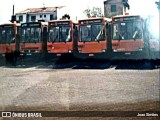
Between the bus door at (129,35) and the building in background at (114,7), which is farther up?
the building in background at (114,7)

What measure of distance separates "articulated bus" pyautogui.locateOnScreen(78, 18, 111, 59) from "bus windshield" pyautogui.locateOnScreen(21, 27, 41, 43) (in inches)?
23.1

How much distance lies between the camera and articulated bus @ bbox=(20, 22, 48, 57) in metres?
3.19

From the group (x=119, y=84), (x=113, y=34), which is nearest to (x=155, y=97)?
(x=119, y=84)

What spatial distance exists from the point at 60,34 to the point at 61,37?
106 millimetres

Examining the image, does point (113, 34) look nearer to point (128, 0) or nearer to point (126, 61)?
point (126, 61)

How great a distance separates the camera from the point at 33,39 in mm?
3279

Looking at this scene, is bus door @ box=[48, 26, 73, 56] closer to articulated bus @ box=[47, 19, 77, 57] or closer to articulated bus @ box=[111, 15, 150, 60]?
articulated bus @ box=[47, 19, 77, 57]

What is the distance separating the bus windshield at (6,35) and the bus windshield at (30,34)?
0.52 ft

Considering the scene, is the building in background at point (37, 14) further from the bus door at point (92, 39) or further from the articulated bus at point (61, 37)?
the bus door at point (92, 39)

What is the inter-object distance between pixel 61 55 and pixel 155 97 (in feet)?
4.79

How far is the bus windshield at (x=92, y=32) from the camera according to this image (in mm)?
3689

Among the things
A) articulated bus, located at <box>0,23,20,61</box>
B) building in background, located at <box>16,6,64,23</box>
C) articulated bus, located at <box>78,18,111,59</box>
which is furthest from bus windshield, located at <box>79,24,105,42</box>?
articulated bus, located at <box>0,23,20,61</box>

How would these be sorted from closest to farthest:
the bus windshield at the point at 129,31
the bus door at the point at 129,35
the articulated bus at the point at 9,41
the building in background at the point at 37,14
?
the building in background at the point at 37,14 < the articulated bus at the point at 9,41 < the bus door at the point at 129,35 < the bus windshield at the point at 129,31

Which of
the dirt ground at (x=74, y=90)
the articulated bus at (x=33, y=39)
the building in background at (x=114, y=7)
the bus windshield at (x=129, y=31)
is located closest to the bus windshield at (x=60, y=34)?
the articulated bus at (x=33, y=39)
